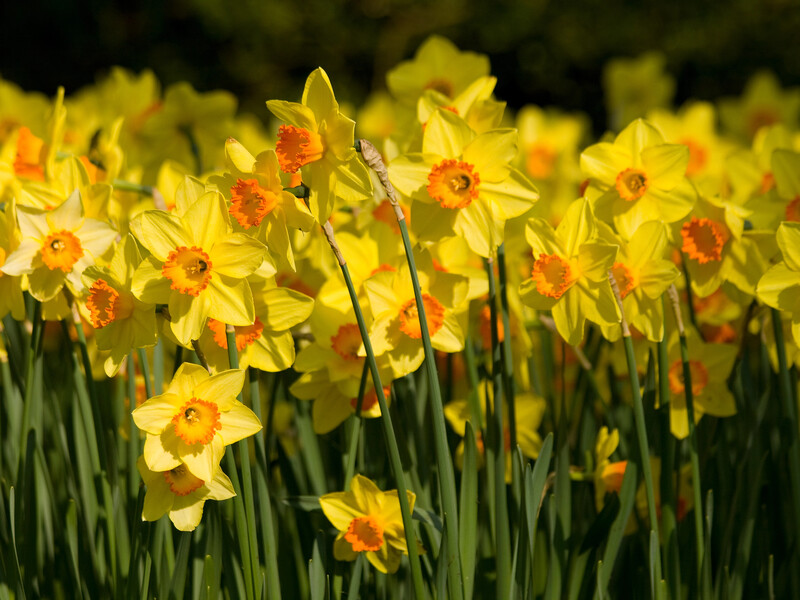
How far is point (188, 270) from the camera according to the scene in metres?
1.18

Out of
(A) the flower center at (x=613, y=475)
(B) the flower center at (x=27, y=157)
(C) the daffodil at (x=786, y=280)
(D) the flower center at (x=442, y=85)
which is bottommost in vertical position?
(A) the flower center at (x=613, y=475)

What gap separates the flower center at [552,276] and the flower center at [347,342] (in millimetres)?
326

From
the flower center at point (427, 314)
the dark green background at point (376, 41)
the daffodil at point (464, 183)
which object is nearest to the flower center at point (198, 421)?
the flower center at point (427, 314)

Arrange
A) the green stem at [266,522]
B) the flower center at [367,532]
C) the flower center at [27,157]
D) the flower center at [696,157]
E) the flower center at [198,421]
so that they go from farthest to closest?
the flower center at [696,157], the flower center at [27,157], the flower center at [367,532], the green stem at [266,522], the flower center at [198,421]

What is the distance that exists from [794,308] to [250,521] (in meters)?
0.90

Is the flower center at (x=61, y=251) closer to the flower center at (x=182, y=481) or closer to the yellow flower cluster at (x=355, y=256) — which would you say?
the yellow flower cluster at (x=355, y=256)

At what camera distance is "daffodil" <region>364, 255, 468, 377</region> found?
1355mm

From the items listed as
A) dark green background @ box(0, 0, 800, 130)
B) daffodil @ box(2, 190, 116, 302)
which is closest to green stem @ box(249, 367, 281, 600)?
daffodil @ box(2, 190, 116, 302)

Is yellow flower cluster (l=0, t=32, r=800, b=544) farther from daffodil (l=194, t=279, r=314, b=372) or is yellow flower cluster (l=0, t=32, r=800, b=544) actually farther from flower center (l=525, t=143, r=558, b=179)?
flower center (l=525, t=143, r=558, b=179)

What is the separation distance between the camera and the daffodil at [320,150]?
3.88 feet

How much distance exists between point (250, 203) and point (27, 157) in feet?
2.57

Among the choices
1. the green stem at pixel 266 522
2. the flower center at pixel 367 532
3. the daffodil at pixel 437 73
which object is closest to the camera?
the green stem at pixel 266 522

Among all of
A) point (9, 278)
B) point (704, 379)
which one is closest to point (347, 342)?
point (9, 278)

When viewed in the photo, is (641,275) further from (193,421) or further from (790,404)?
(193,421)
